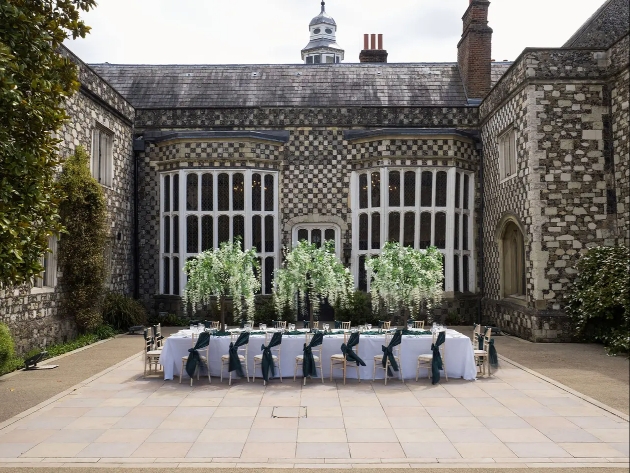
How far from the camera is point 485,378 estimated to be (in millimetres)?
10570

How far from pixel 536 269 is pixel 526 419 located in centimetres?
716

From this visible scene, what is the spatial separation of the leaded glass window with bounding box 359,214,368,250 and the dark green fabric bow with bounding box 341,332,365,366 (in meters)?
8.44

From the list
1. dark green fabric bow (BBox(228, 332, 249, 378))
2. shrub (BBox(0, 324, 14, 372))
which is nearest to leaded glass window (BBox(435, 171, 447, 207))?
dark green fabric bow (BBox(228, 332, 249, 378))

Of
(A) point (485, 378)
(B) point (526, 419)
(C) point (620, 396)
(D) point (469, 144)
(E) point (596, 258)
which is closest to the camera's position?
(B) point (526, 419)

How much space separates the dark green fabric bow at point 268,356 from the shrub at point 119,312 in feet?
25.9

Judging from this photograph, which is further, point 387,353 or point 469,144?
point 469,144

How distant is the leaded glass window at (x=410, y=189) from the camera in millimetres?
18234

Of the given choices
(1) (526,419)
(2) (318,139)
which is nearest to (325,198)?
(2) (318,139)

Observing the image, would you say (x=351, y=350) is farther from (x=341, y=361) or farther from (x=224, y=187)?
(x=224, y=187)

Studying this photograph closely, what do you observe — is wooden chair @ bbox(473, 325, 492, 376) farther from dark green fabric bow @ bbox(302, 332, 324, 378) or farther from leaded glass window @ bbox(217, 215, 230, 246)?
leaded glass window @ bbox(217, 215, 230, 246)

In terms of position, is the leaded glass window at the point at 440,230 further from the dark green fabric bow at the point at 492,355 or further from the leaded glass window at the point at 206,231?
the dark green fabric bow at the point at 492,355

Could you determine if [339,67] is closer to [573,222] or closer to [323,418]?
[573,222]

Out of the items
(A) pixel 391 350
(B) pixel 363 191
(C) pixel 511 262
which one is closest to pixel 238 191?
(B) pixel 363 191

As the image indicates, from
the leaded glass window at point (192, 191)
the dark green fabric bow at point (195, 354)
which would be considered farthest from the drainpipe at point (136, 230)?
the dark green fabric bow at point (195, 354)
